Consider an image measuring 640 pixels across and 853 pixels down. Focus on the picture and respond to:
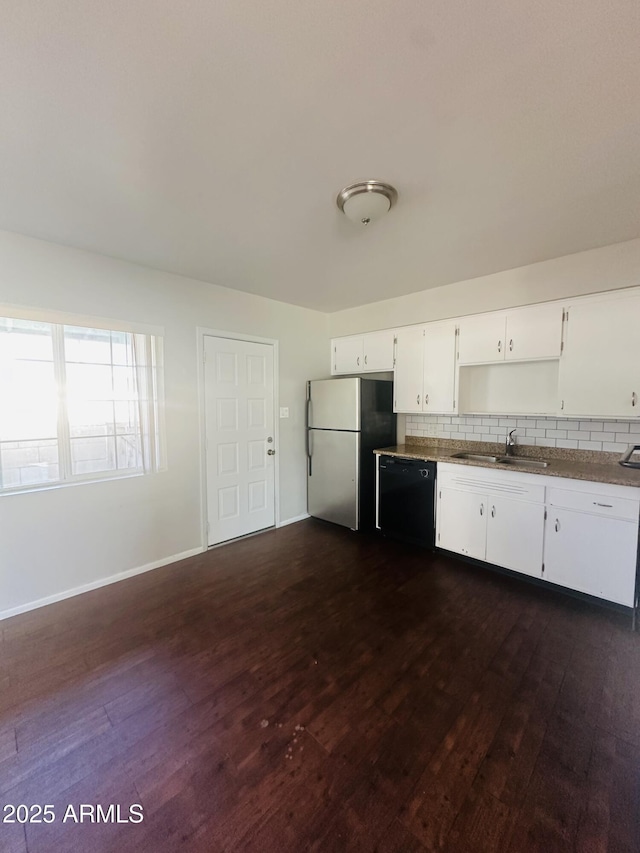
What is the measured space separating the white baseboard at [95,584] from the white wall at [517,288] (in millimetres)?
3006

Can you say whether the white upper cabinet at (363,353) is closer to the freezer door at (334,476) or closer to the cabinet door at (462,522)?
the freezer door at (334,476)

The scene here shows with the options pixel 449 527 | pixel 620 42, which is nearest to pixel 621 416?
pixel 449 527

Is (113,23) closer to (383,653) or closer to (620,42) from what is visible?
(620,42)

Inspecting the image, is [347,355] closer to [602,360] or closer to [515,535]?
[602,360]

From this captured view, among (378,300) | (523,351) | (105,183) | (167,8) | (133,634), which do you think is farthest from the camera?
(378,300)

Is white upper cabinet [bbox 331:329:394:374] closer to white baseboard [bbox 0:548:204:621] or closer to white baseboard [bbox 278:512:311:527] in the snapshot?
white baseboard [bbox 278:512:311:527]

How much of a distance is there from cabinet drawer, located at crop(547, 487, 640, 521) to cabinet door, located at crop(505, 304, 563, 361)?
3.54 feet

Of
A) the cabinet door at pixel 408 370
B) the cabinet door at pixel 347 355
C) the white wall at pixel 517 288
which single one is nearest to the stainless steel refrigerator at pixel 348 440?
the cabinet door at pixel 408 370

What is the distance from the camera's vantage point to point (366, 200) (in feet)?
5.76

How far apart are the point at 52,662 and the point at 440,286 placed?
3.97 metres

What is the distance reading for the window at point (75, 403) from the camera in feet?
7.39

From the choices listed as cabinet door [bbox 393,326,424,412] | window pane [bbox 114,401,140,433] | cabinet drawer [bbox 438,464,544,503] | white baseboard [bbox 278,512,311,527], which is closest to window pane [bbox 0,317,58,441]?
window pane [bbox 114,401,140,433]

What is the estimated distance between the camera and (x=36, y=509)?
234 cm

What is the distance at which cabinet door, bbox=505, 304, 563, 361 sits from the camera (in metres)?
2.68
